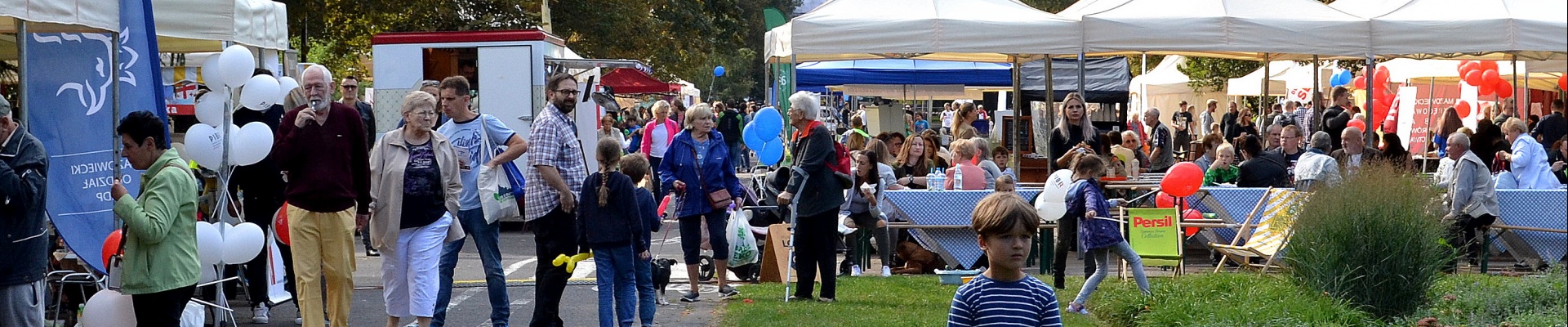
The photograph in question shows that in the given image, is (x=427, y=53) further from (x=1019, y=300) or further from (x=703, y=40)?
(x=703, y=40)

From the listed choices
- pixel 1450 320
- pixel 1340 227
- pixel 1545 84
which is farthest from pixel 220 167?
pixel 1545 84

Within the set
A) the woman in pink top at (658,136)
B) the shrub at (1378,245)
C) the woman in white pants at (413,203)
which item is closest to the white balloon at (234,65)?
the woman in white pants at (413,203)

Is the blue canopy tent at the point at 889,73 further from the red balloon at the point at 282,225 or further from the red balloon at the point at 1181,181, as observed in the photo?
the red balloon at the point at 282,225

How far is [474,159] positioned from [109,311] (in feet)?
6.65

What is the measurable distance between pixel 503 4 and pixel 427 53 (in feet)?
43.2

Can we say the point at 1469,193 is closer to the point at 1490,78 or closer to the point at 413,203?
the point at 1490,78

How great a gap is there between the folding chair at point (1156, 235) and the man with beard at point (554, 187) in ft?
16.0

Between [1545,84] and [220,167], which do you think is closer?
[220,167]

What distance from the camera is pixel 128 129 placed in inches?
234

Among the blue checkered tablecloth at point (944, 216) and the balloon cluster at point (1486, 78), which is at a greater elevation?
the balloon cluster at point (1486, 78)

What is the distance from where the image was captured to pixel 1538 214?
12.3 metres

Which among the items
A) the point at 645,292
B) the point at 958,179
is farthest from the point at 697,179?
the point at 958,179

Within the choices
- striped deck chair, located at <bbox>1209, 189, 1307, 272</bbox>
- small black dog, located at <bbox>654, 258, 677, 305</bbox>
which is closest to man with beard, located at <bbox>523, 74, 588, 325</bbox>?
small black dog, located at <bbox>654, 258, 677, 305</bbox>

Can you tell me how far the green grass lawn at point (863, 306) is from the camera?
8.80 m
